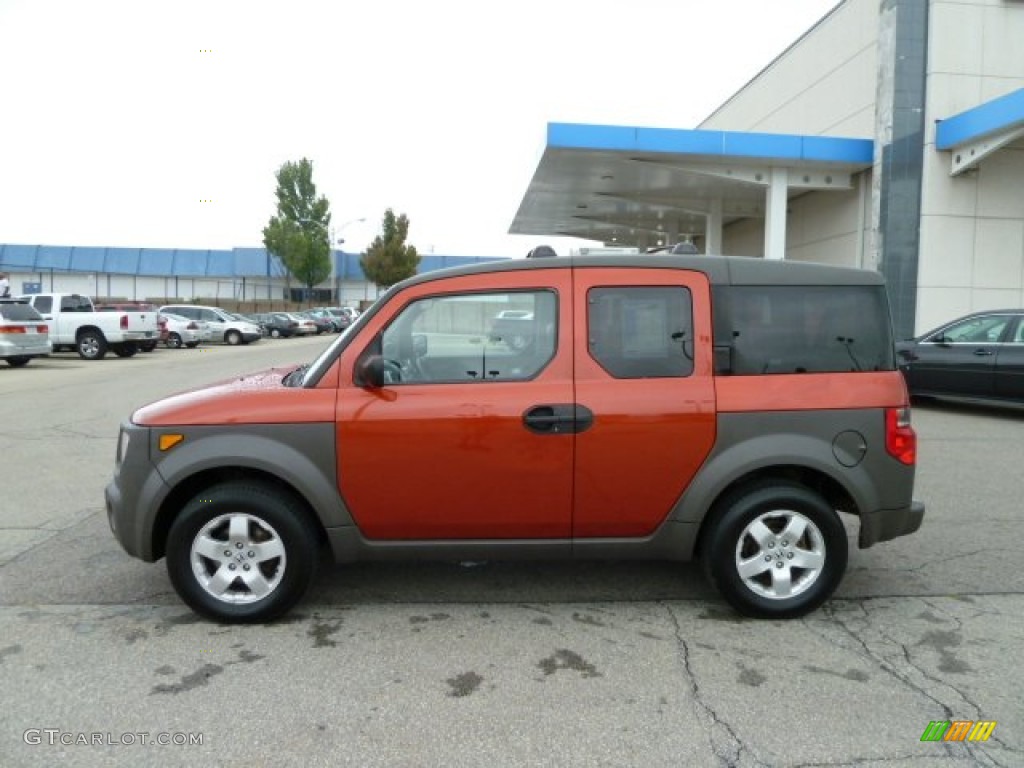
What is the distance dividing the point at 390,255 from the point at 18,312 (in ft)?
174

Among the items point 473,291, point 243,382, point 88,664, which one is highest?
point 473,291

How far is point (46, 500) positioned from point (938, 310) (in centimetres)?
2047

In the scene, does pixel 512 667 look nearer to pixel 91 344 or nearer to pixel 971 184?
pixel 971 184

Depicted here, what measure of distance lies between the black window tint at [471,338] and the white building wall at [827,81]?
21.1m

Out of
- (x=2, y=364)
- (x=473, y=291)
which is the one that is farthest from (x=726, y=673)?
(x=2, y=364)

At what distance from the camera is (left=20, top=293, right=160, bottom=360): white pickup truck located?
23594mm

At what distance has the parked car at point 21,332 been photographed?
64.0 feet

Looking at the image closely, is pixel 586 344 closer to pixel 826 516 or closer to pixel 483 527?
pixel 483 527

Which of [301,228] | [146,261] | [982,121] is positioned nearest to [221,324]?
[982,121]

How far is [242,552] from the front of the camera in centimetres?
404

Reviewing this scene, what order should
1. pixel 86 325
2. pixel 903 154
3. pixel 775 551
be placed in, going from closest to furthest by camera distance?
1. pixel 775 551
2. pixel 903 154
3. pixel 86 325

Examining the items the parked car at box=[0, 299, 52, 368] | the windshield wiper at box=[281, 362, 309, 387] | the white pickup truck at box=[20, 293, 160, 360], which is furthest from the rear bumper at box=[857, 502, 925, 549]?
the white pickup truck at box=[20, 293, 160, 360]

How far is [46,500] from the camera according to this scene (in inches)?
261

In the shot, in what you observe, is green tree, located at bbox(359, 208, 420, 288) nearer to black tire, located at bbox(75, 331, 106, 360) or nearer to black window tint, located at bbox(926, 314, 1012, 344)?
black tire, located at bbox(75, 331, 106, 360)
